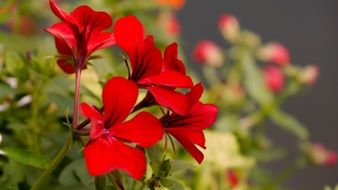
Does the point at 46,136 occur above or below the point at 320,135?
below

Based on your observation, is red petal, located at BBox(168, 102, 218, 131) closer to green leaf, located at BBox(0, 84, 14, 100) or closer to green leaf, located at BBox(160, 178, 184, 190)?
green leaf, located at BBox(160, 178, 184, 190)

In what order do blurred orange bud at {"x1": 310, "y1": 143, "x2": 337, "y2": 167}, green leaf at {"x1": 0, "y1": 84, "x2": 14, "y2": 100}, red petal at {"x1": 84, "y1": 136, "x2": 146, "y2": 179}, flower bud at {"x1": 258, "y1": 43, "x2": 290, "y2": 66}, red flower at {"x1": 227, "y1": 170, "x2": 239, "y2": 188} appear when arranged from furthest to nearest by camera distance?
flower bud at {"x1": 258, "y1": 43, "x2": 290, "y2": 66} → blurred orange bud at {"x1": 310, "y1": 143, "x2": 337, "y2": 167} → red flower at {"x1": 227, "y1": 170, "x2": 239, "y2": 188} → green leaf at {"x1": 0, "y1": 84, "x2": 14, "y2": 100} → red petal at {"x1": 84, "y1": 136, "x2": 146, "y2": 179}

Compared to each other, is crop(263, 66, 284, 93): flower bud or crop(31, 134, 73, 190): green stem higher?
crop(263, 66, 284, 93): flower bud

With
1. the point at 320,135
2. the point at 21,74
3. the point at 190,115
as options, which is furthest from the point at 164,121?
the point at 320,135

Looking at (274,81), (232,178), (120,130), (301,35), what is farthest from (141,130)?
(301,35)

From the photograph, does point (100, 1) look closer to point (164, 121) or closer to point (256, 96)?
point (256, 96)

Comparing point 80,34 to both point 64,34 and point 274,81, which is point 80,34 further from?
point 274,81

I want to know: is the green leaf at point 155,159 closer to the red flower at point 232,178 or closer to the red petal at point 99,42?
the red petal at point 99,42

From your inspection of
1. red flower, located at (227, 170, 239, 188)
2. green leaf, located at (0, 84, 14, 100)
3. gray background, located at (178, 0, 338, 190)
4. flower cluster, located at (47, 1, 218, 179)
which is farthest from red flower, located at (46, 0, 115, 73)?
gray background, located at (178, 0, 338, 190)
